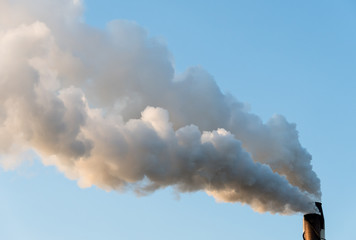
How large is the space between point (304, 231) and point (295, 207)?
1.82m

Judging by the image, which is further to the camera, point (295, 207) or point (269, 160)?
point (269, 160)

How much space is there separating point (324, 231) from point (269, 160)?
660 cm

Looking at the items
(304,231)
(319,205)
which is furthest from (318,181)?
(304,231)

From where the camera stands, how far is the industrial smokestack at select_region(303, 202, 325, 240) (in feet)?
114

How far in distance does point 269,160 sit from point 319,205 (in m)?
4.76

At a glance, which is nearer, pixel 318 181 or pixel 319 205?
pixel 319 205

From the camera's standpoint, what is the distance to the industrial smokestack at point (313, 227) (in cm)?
3484

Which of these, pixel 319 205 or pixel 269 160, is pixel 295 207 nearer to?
pixel 319 205

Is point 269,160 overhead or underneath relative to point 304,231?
overhead

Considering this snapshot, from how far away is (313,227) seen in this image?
35.2 m

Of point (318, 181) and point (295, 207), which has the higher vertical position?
point (318, 181)

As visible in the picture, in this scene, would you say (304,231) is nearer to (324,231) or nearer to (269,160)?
(324,231)

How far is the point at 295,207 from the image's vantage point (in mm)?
36656

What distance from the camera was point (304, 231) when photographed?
35.4m
